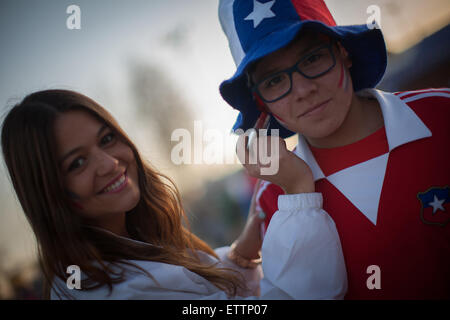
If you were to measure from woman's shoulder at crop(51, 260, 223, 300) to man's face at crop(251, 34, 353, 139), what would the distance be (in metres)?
0.98

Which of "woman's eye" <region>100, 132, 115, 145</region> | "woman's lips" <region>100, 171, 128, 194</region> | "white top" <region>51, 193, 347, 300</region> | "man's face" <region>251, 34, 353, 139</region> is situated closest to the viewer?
"white top" <region>51, 193, 347, 300</region>

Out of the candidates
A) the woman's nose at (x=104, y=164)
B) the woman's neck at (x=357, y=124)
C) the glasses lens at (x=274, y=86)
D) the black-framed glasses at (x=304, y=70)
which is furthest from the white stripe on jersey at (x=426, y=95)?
the woman's nose at (x=104, y=164)

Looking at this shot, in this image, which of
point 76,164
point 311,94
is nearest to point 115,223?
point 76,164

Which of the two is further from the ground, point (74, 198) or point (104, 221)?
point (74, 198)

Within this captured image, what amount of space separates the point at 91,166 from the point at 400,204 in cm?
154

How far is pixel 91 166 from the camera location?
1331 mm

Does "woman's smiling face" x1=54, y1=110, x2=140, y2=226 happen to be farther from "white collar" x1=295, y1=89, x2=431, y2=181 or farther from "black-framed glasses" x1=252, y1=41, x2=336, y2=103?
"white collar" x1=295, y1=89, x2=431, y2=181

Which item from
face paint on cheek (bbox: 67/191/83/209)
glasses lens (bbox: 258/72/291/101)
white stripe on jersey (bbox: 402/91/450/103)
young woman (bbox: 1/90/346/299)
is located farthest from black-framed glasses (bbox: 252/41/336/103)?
face paint on cheek (bbox: 67/191/83/209)

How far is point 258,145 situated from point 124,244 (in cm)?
97

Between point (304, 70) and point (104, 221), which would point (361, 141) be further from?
point (104, 221)

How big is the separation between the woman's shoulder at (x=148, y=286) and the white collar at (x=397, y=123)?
0.87 meters

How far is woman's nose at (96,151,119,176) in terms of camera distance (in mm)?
1340

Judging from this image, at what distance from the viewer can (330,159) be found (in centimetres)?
146

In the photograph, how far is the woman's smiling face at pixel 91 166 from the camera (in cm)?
132
